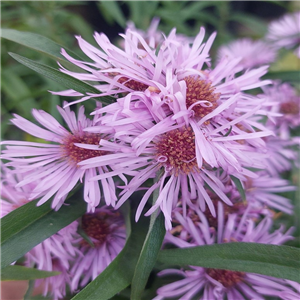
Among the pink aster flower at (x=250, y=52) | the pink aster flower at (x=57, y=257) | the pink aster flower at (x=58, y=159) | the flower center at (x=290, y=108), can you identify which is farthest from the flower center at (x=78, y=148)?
the pink aster flower at (x=250, y=52)

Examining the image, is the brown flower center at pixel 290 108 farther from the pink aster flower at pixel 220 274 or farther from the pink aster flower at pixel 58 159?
the pink aster flower at pixel 58 159

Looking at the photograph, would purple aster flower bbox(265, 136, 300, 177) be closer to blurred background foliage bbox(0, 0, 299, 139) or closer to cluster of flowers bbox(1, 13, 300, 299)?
cluster of flowers bbox(1, 13, 300, 299)

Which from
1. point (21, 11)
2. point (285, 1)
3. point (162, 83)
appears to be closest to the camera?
point (162, 83)

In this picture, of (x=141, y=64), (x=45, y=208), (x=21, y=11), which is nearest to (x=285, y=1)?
(x=21, y=11)

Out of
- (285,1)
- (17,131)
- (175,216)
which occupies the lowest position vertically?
(175,216)

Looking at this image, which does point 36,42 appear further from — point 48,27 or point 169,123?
point 48,27

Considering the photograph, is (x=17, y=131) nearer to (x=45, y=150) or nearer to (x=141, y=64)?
(x=45, y=150)
